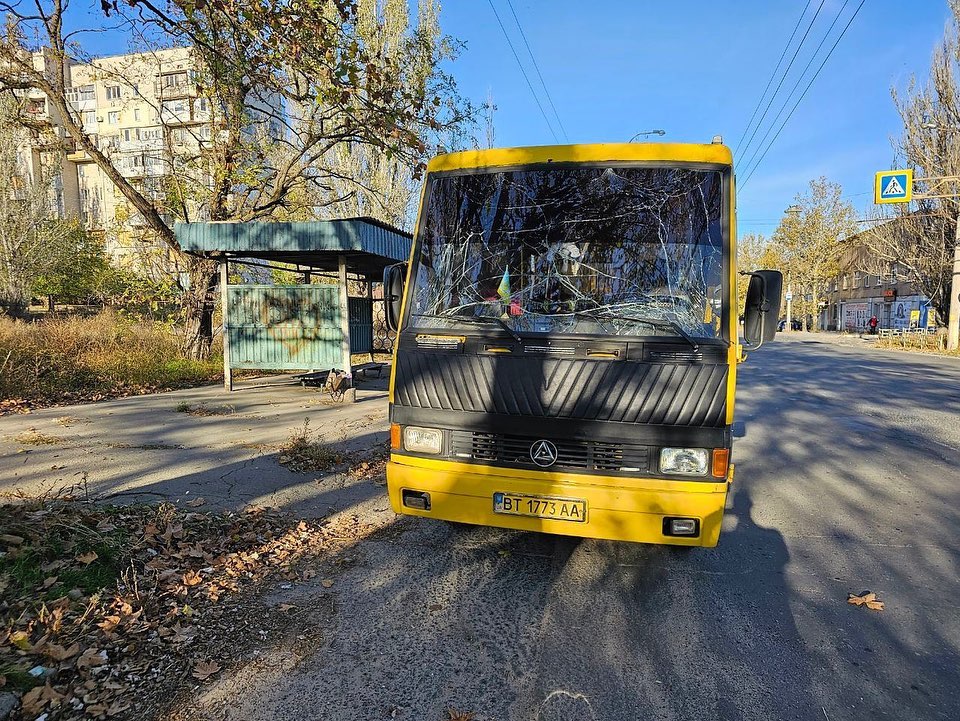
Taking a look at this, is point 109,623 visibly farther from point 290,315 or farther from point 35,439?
point 290,315

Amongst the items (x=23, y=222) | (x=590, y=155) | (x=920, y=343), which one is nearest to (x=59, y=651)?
(x=590, y=155)

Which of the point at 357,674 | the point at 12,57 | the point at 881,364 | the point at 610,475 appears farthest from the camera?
the point at 881,364

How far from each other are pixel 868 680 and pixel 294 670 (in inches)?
107

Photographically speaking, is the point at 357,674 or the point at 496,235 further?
the point at 496,235

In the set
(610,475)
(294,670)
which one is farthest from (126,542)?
(610,475)

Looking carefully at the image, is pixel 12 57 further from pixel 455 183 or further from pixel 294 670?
pixel 294 670

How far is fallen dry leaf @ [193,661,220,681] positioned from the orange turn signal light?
2692 mm

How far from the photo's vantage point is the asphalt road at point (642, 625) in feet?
7.98

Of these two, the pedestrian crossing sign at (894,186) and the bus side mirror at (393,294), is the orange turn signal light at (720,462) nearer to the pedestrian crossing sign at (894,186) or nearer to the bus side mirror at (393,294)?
the bus side mirror at (393,294)

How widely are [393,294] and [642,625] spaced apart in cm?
255

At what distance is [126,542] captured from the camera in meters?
3.56

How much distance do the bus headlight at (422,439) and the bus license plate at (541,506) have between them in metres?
0.47

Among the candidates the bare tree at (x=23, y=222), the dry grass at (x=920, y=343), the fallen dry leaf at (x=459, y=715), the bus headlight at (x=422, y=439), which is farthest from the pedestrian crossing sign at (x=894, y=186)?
the bare tree at (x=23, y=222)

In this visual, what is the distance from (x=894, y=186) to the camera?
17891mm
